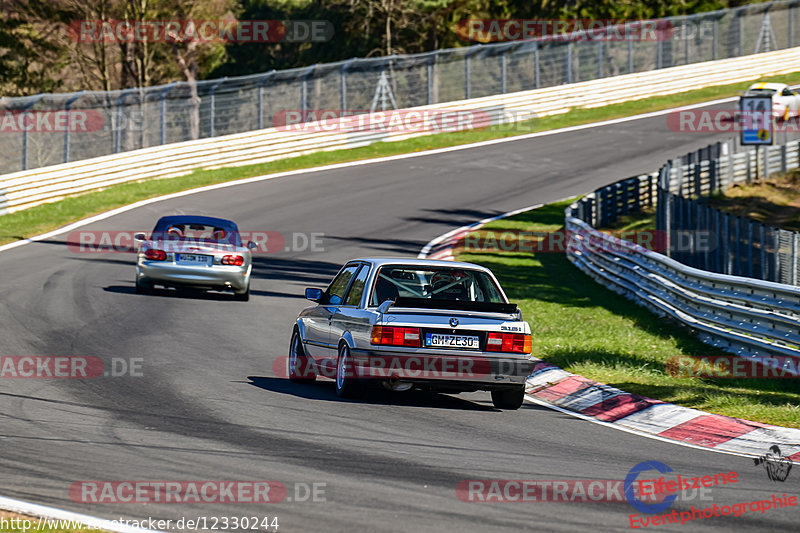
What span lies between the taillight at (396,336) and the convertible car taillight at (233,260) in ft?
29.0

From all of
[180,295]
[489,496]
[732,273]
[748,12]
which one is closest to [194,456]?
[489,496]

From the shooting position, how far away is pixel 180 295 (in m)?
19.8

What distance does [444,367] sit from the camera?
10.4 metres

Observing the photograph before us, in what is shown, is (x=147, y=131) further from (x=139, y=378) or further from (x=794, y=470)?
(x=794, y=470)

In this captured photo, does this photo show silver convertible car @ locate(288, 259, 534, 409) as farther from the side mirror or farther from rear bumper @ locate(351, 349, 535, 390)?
the side mirror

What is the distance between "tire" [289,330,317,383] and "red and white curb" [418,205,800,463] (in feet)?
7.61

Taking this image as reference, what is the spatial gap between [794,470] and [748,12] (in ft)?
149

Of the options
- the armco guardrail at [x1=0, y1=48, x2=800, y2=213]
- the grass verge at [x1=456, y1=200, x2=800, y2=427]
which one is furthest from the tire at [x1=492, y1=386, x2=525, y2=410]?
the armco guardrail at [x1=0, y1=48, x2=800, y2=213]

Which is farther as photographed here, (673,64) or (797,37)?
(797,37)

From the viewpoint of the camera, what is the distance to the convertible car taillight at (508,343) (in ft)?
34.4

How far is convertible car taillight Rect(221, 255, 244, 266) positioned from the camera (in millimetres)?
18844

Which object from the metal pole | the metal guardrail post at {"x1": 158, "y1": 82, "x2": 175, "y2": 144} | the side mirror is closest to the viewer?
the side mirror

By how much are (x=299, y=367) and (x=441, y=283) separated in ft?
6.43

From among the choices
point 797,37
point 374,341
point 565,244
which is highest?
point 797,37
